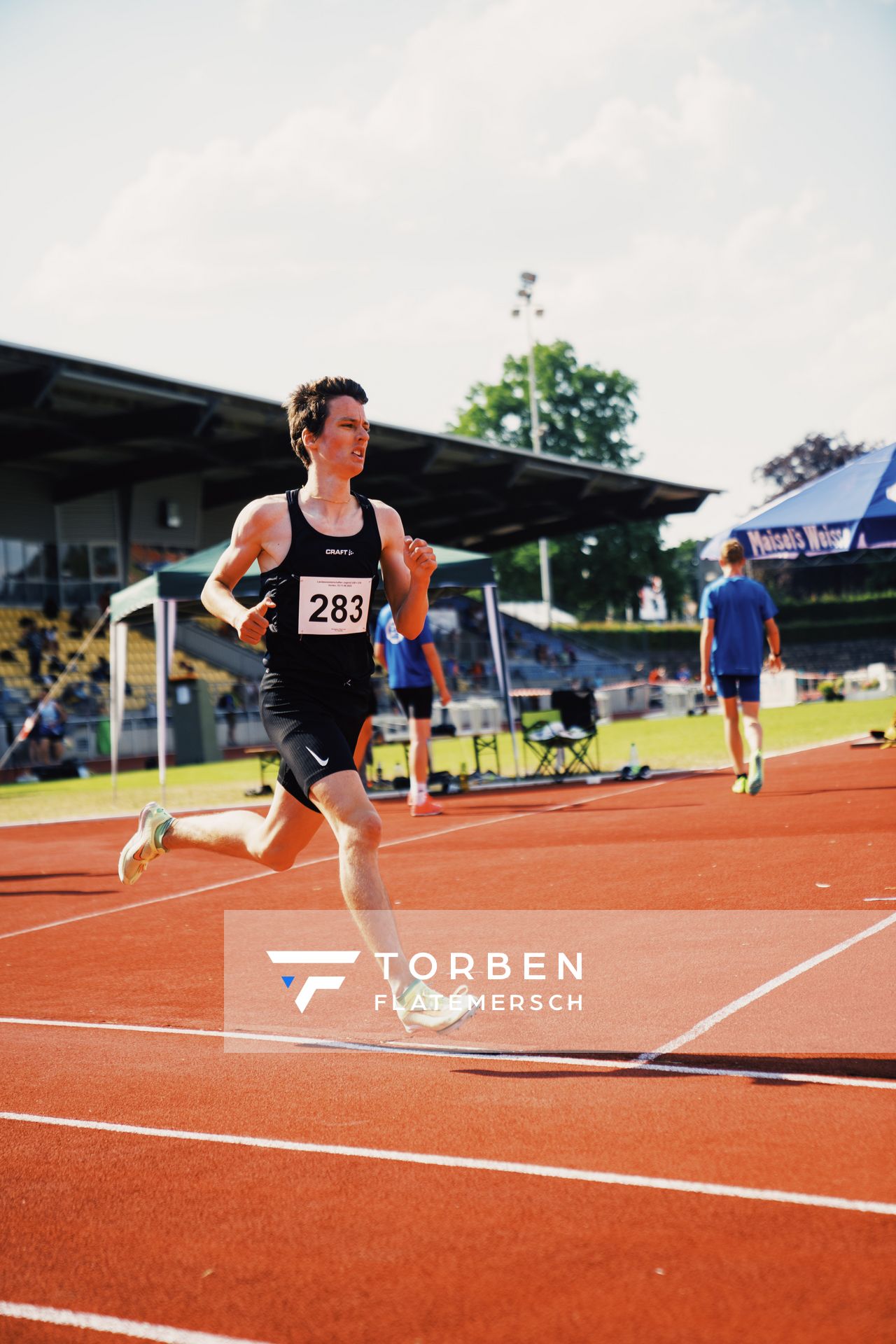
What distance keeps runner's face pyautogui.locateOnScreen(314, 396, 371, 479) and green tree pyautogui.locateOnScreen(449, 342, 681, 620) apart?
185 feet

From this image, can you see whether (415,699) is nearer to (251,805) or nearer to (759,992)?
(251,805)

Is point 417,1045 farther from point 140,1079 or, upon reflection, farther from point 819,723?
point 819,723

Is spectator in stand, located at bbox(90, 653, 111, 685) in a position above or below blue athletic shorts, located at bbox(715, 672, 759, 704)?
above

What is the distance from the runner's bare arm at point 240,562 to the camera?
4.57 metres

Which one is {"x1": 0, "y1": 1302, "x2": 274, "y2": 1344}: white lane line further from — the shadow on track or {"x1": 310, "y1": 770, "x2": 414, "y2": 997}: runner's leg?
{"x1": 310, "y1": 770, "x2": 414, "y2": 997}: runner's leg

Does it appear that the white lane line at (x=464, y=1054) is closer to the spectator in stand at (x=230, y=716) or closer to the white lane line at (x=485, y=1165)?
the white lane line at (x=485, y=1165)

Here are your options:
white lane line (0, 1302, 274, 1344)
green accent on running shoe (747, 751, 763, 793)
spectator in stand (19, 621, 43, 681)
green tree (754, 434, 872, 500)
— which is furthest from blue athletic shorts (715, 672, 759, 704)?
green tree (754, 434, 872, 500)

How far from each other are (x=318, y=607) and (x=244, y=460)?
103 feet

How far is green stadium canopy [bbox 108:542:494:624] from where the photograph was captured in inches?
631

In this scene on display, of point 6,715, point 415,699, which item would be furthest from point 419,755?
point 6,715

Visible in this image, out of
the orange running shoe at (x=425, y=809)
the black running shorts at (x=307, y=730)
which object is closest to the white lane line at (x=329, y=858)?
the orange running shoe at (x=425, y=809)

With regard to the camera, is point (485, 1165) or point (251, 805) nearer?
point (485, 1165)

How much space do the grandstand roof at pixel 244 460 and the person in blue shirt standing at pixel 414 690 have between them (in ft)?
54.2

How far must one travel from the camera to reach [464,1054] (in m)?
4.52
